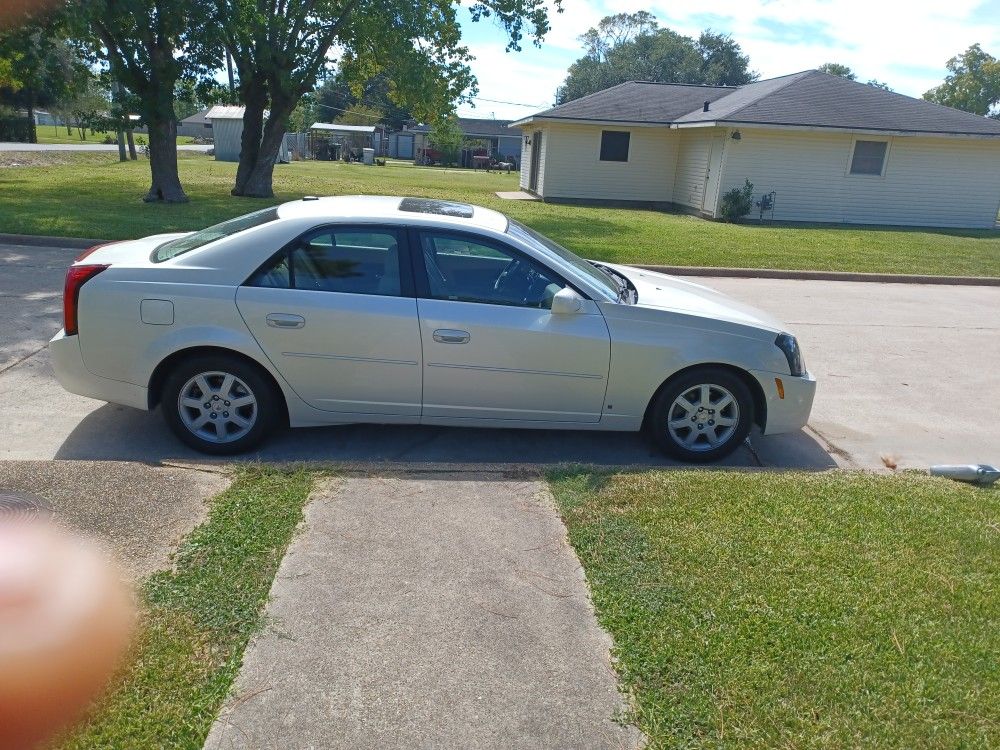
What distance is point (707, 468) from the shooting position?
502 cm

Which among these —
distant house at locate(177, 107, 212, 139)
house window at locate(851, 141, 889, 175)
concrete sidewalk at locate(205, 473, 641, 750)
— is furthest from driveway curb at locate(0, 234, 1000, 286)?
distant house at locate(177, 107, 212, 139)

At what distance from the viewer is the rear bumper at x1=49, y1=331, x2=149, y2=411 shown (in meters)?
4.85

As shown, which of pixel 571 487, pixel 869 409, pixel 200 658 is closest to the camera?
pixel 200 658

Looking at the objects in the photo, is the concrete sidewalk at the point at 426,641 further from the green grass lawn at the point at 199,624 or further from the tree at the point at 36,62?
the tree at the point at 36,62

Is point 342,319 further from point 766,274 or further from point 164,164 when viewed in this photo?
point 164,164

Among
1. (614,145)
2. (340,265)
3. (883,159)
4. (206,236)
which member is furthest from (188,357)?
(883,159)

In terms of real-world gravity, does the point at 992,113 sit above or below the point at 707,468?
above

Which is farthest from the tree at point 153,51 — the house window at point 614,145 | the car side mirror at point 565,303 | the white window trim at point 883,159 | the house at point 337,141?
the house at point 337,141

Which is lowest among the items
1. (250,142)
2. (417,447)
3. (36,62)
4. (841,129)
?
(417,447)

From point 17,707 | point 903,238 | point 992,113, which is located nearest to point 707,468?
point 17,707

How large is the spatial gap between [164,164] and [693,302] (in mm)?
16016

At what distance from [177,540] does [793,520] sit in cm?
302

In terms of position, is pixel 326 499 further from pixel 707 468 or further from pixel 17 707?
pixel 707 468

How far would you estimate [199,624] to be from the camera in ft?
10.1
